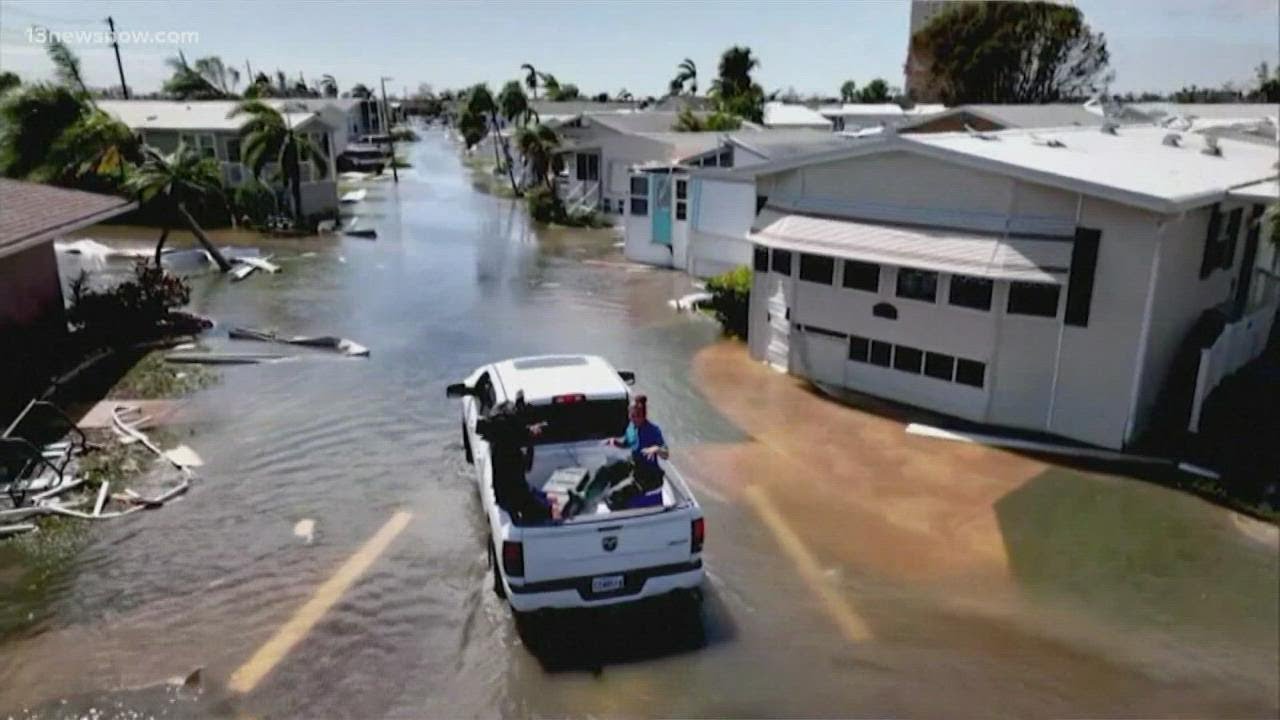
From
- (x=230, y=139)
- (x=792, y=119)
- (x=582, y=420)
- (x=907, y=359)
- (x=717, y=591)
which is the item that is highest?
(x=792, y=119)

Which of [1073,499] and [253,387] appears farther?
[253,387]

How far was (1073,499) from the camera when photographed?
33.0 ft

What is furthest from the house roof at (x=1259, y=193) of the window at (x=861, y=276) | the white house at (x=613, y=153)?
the white house at (x=613, y=153)

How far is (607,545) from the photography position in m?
7.03

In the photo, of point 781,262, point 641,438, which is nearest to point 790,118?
point 781,262

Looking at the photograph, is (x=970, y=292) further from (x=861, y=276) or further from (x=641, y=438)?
(x=641, y=438)

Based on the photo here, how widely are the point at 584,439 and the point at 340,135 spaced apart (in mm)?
56029

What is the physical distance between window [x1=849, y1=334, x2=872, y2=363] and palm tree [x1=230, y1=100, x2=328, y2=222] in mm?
24872

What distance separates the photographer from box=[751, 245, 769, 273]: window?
14836mm

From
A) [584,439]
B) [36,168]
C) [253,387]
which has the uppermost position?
[36,168]

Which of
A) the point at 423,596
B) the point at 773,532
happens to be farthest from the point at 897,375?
the point at 423,596

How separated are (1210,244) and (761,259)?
6.68 metres

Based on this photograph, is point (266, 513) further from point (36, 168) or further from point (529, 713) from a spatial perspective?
point (36, 168)

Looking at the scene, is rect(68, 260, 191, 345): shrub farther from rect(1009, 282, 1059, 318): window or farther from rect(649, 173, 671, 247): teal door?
rect(1009, 282, 1059, 318): window
